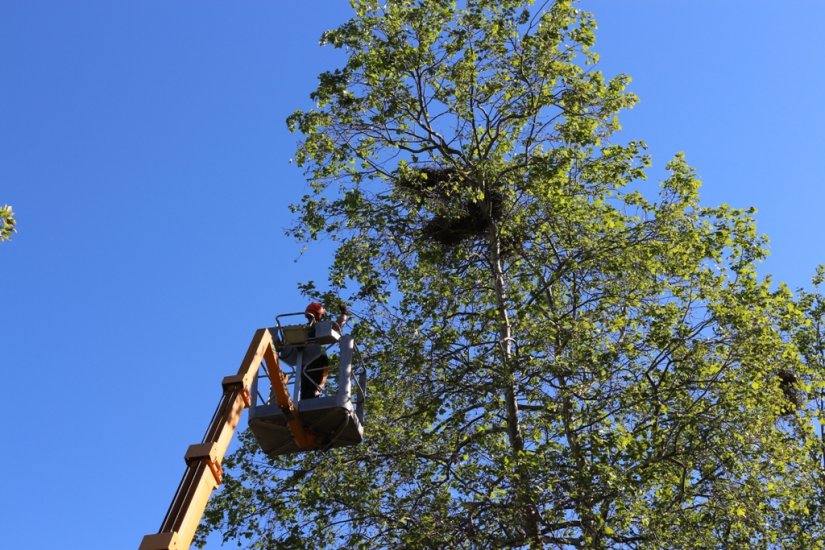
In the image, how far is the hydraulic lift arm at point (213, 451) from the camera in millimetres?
7559

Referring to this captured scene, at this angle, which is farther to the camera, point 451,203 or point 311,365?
point 451,203

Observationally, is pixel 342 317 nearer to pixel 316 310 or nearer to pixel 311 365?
pixel 316 310

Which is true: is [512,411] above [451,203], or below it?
below

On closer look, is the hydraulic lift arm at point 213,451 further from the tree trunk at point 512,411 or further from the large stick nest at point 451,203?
the large stick nest at point 451,203

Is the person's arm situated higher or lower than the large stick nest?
lower

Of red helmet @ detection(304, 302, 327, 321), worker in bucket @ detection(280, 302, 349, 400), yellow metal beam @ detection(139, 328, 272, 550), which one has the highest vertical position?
red helmet @ detection(304, 302, 327, 321)

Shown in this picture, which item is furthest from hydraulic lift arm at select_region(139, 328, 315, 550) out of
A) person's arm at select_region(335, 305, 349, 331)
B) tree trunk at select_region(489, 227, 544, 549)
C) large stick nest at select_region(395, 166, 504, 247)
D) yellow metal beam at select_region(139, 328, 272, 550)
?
large stick nest at select_region(395, 166, 504, 247)

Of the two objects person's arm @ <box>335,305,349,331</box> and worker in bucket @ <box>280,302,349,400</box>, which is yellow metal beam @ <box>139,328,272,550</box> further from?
person's arm @ <box>335,305,349,331</box>

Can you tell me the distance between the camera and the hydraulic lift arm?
756cm

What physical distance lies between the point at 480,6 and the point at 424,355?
580cm

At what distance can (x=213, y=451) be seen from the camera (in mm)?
8352

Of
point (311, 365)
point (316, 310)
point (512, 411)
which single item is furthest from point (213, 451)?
point (512, 411)

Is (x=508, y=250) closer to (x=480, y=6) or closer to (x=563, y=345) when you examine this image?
(x=563, y=345)

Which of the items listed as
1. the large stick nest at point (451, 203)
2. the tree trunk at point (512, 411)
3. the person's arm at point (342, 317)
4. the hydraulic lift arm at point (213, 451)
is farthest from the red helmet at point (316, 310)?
the large stick nest at point (451, 203)
